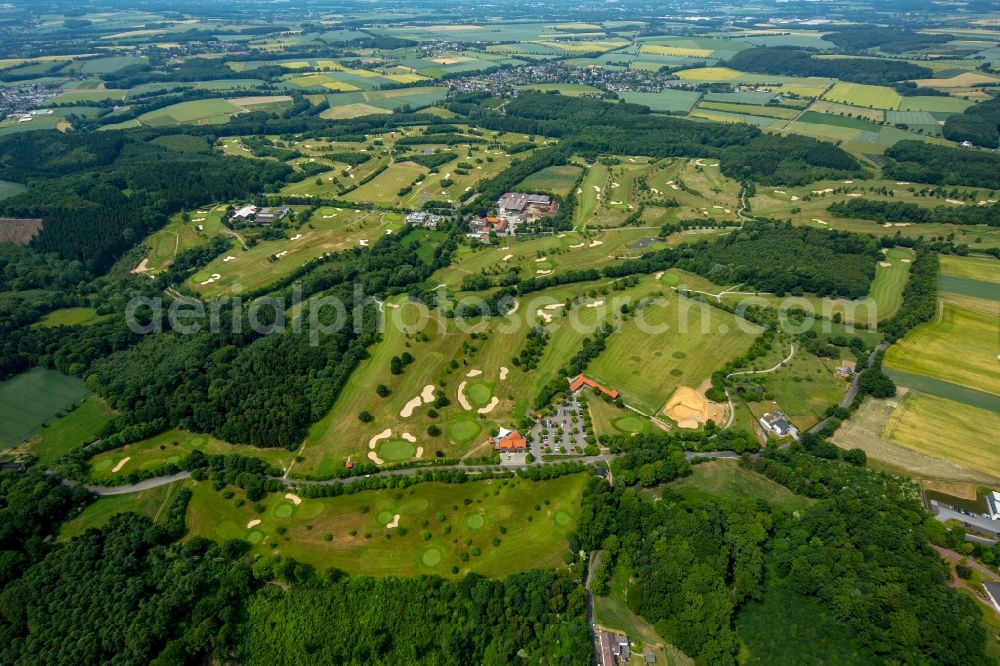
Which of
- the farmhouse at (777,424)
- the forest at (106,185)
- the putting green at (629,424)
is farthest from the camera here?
the forest at (106,185)

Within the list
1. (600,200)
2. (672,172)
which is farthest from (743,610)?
(672,172)

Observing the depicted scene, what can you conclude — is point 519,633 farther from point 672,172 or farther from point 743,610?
point 672,172

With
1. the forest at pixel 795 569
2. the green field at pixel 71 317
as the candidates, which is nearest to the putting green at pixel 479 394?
the forest at pixel 795 569

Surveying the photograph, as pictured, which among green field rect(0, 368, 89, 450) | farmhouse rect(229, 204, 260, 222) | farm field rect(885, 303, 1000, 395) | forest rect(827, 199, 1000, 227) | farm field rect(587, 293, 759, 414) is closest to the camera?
green field rect(0, 368, 89, 450)

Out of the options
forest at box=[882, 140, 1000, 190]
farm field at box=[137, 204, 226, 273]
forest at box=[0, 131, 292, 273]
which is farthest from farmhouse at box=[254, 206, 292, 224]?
forest at box=[882, 140, 1000, 190]

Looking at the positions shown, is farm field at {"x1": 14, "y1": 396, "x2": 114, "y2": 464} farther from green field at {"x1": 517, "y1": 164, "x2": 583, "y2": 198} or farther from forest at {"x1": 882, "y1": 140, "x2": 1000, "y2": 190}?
forest at {"x1": 882, "y1": 140, "x2": 1000, "y2": 190}

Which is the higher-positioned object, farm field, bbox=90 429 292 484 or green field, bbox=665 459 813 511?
green field, bbox=665 459 813 511

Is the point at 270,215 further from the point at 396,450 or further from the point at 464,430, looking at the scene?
the point at 464,430

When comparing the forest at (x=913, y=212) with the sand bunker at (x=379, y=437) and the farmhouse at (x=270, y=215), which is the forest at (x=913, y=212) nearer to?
the sand bunker at (x=379, y=437)
